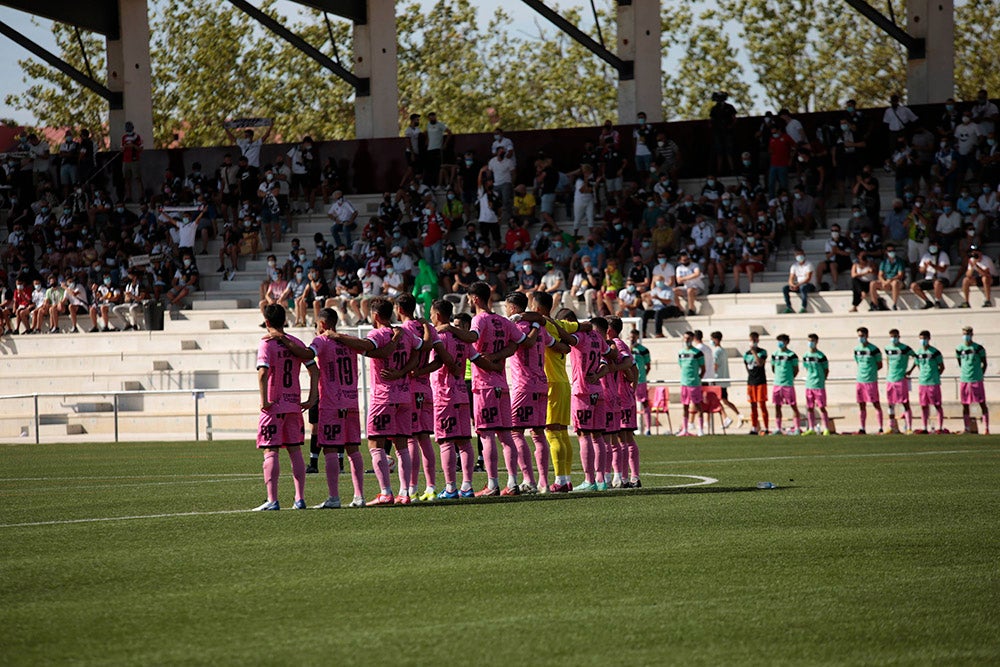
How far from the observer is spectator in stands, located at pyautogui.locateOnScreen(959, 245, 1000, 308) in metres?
30.2

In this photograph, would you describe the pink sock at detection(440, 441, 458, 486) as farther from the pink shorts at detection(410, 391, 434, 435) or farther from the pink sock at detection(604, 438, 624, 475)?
the pink sock at detection(604, 438, 624, 475)

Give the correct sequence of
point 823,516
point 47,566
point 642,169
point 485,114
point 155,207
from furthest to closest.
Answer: point 485,114 < point 155,207 < point 642,169 < point 823,516 < point 47,566

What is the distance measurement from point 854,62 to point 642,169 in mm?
30072

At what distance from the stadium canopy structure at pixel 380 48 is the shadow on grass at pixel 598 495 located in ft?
72.2

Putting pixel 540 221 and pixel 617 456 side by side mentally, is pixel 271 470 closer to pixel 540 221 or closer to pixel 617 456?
pixel 617 456

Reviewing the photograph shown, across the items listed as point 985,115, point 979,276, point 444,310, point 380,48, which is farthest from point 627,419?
point 380,48

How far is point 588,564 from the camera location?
959cm

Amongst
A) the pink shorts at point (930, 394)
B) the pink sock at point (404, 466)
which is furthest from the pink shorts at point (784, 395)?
the pink sock at point (404, 466)

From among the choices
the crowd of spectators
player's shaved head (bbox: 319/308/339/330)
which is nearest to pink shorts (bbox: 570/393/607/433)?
player's shaved head (bbox: 319/308/339/330)

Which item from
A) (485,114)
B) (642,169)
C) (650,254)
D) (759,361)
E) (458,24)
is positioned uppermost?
(458,24)

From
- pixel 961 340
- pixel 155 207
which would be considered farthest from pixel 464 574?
pixel 155 207

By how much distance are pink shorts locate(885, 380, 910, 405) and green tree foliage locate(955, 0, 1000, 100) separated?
3644cm

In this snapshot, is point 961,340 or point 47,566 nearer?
point 47,566

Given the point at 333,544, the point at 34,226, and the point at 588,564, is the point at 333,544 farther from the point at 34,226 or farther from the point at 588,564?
the point at 34,226
